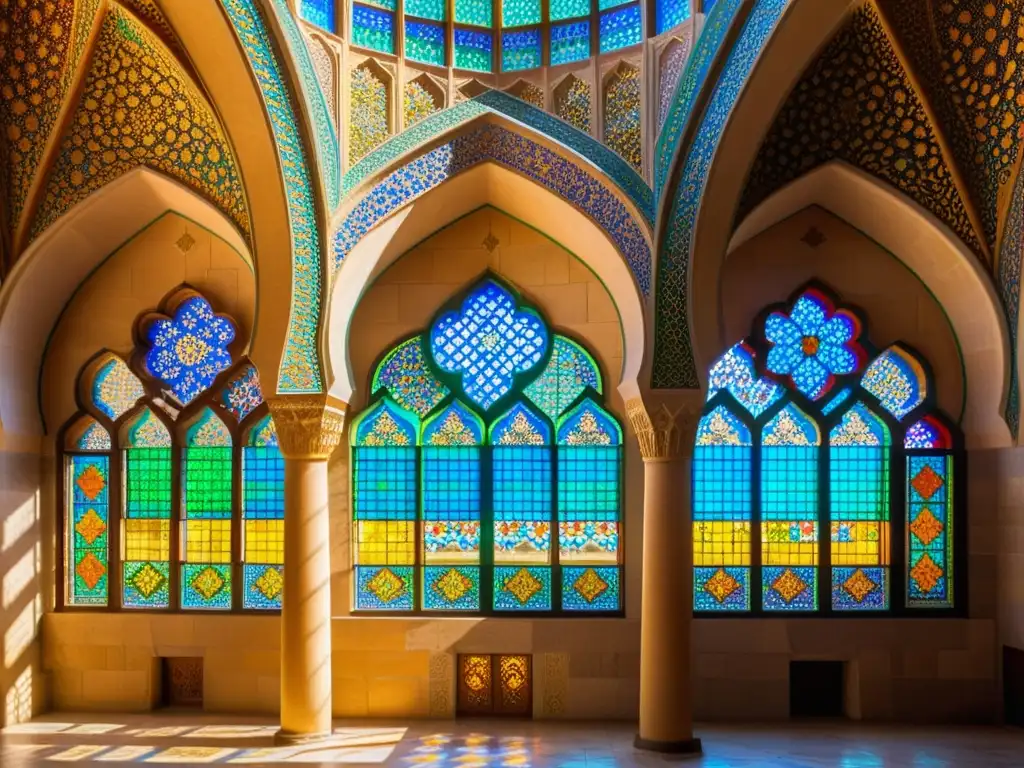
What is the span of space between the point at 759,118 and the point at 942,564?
14.9 ft

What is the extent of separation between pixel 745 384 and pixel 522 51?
3.63 m

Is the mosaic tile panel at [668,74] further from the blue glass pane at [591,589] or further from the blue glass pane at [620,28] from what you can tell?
the blue glass pane at [591,589]

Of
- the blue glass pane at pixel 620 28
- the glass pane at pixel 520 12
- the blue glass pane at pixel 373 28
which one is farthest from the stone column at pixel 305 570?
the blue glass pane at pixel 620 28

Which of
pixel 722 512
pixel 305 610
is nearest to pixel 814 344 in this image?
pixel 722 512

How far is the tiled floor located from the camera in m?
7.96

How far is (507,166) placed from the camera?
8883 mm

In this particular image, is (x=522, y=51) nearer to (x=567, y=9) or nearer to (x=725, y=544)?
(x=567, y=9)

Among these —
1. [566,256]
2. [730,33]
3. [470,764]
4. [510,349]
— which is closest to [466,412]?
[510,349]

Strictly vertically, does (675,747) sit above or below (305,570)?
below

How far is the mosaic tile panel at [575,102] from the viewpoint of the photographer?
888 centimetres

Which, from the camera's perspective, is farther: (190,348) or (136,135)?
(190,348)

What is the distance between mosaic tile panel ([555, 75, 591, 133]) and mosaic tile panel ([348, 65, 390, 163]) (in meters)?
1.50

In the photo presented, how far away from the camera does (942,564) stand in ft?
31.2

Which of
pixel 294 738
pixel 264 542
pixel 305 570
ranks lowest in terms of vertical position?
pixel 294 738
